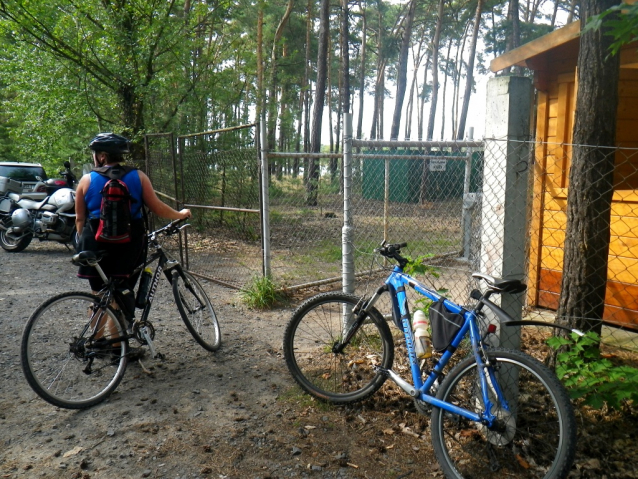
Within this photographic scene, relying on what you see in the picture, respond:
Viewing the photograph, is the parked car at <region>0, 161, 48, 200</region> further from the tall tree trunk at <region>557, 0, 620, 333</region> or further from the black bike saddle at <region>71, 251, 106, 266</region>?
the tall tree trunk at <region>557, 0, 620, 333</region>

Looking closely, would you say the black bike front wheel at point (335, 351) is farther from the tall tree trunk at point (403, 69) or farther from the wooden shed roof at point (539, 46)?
the tall tree trunk at point (403, 69)

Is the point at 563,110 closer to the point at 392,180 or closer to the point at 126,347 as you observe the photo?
the point at 126,347

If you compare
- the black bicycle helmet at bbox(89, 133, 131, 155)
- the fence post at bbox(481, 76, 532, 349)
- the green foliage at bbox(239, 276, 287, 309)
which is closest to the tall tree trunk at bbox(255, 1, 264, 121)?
the green foliage at bbox(239, 276, 287, 309)

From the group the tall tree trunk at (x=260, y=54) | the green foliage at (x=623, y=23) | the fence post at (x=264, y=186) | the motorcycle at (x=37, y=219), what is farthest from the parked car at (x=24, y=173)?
the green foliage at (x=623, y=23)

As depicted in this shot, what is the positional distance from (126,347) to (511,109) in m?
3.04

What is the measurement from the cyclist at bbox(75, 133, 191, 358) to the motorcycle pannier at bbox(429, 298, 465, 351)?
2.38m

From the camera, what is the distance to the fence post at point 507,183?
2.96m

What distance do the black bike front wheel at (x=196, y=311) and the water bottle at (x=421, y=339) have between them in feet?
7.16

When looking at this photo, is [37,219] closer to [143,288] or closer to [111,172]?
[143,288]

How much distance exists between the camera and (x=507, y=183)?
119 inches

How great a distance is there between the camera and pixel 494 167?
308cm

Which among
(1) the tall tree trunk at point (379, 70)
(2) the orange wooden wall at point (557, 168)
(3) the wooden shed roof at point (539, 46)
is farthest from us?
(1) the tall tree trunk at point (379, 70)

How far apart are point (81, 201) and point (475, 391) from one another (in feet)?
10.1

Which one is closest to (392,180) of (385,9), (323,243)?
(323,243)
